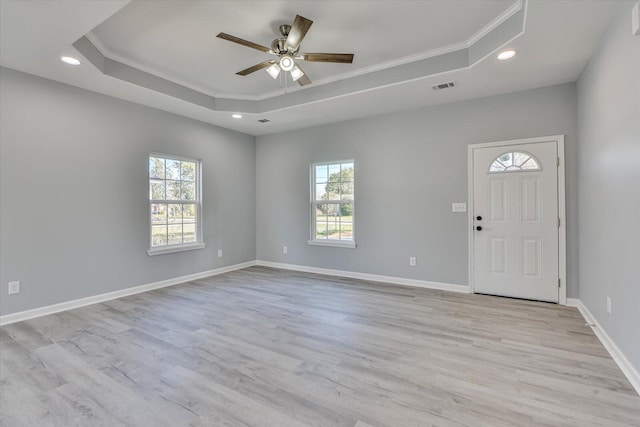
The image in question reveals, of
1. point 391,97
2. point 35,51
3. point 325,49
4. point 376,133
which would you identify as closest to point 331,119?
point 376,133

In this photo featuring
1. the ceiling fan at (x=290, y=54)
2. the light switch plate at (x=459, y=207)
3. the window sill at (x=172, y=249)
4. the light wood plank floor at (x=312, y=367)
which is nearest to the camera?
the light wood plank floor at (x=312, y=367)

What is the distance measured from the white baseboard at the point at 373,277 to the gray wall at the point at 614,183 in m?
1.43

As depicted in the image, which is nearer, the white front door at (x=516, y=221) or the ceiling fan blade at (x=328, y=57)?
the ceiling fan blade at (x=328, y=57)

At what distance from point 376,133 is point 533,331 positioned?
128 inches

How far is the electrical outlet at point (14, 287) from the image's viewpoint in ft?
10.4

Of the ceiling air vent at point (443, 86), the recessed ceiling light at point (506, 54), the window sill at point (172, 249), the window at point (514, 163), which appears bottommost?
the window sill at point (172, 249)

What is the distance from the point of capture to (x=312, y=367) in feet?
7.39

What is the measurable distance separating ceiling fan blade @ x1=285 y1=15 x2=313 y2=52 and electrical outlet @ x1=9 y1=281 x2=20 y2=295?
3720 millimetres

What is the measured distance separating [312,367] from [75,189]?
3.49 metres

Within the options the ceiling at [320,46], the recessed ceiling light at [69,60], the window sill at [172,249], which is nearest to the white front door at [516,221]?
the ceiling at [320,46]

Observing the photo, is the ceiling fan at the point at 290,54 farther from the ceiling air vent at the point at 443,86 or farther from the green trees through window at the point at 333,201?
the green trees through window at the point at 333,201

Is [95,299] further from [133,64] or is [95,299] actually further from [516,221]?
[516,221]

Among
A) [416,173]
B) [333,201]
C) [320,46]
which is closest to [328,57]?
[320,46]

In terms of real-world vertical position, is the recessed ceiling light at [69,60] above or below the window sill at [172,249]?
above
